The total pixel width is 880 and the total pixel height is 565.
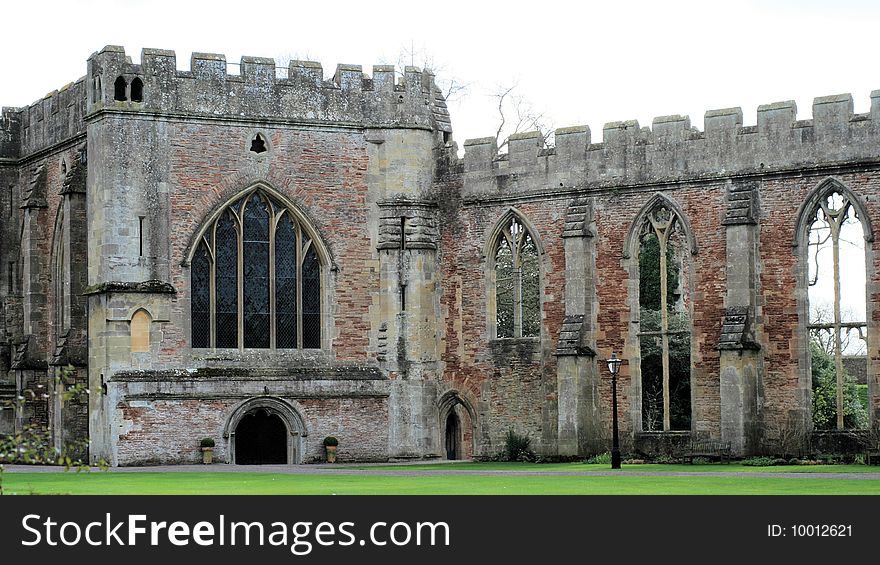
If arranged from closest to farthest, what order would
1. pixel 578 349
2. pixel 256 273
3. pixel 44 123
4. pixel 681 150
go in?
pixel 681 150 < pixel 578 349 < pixel 256 273 < pixel 44 123

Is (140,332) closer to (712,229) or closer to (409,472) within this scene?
(409,472)

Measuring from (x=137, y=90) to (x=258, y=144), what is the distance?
3.02m

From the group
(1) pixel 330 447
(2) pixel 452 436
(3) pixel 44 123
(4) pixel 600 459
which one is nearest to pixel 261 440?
(1) pixel 330 447

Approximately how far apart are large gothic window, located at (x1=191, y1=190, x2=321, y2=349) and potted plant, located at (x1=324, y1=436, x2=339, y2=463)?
2.32 m

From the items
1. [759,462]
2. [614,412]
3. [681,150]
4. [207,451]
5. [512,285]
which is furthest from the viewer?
[512,285]

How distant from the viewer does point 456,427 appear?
43156 mm

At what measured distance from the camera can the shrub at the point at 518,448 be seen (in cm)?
4134

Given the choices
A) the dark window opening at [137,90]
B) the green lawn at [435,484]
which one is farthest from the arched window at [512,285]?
the dark window opening at [137,90]

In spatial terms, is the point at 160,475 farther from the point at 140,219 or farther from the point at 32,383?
the point at 32,383

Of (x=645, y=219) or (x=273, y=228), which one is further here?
(x=273, y=228)

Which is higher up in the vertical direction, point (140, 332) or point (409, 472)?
point (140, 332)

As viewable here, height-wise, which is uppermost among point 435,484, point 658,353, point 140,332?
point 140,332

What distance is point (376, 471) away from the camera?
37344 millimetres
